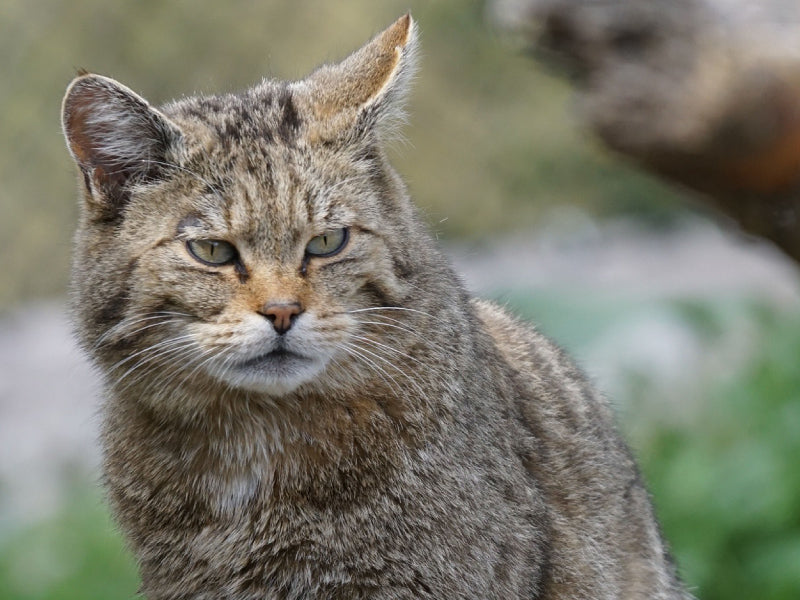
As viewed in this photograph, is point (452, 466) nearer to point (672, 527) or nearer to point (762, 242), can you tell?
point (762, 242)

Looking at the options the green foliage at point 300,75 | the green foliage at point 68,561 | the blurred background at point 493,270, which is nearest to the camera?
the blurred background at point 493,270

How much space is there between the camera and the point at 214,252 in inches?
134

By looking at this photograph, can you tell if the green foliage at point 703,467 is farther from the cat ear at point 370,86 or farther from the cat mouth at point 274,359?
the cat mouth at point 274,359

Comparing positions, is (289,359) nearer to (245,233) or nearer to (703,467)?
(245,233)

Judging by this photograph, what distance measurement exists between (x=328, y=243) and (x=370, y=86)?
1.78 ft

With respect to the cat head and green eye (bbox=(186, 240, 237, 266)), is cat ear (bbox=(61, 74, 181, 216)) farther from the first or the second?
green eye (bbox=(186, 240, 237, 266))

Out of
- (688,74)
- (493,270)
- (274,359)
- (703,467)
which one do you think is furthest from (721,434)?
(274,359)

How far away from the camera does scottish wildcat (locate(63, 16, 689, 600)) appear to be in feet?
11.1

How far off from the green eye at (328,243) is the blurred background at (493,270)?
0.70 m

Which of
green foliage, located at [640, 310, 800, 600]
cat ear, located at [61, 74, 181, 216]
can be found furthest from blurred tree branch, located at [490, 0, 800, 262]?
green foliage, located at [640, 310, 800, 600]

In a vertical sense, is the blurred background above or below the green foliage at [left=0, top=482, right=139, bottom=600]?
above

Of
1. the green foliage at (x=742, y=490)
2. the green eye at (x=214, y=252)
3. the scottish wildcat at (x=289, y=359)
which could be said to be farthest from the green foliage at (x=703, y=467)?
the green eye at (x=214, y=252)

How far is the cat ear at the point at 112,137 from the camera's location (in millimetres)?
3484

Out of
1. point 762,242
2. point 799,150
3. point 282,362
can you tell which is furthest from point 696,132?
point 282,362
